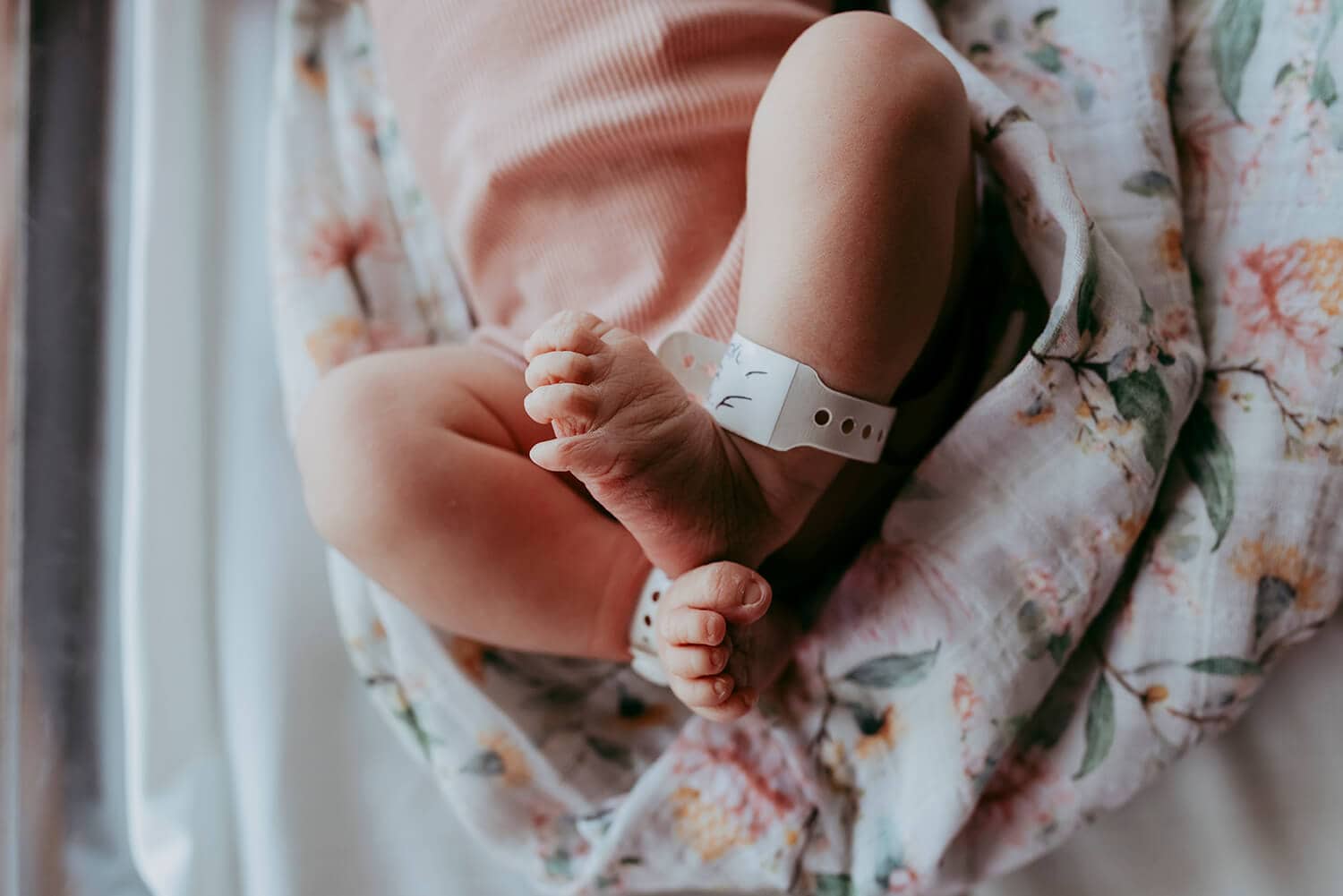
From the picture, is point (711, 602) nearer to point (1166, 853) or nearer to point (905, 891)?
point (905, 891)

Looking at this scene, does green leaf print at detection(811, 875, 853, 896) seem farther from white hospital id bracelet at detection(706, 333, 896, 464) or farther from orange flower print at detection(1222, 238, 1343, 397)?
orange flower print at detection(1222, 238, 1343, 397)

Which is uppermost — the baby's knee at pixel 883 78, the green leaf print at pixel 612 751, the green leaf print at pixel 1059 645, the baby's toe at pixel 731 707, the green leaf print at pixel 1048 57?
the baby's knee at pixel 883 78

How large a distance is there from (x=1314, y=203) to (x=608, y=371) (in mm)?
473

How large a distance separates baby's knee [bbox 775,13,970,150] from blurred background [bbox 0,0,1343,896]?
1.61 ft

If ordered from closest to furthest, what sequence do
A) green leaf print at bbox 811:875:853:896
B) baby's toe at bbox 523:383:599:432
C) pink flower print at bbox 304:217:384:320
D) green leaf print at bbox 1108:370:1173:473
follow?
baby's toe at bbox 523:383:599:432 → green leaf print at bbox 1108:370:1173:473 → green leaf print at bbox 811:875:853:896 → pink flower print at bbox 304:217:384:320

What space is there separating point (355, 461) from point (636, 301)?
0.71ft

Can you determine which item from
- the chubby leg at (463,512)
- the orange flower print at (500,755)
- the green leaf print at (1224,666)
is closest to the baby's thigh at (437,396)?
the chubby leg at (463,512)

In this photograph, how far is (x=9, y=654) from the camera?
3.04 ft

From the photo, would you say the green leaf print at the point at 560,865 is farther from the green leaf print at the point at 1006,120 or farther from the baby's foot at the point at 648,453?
the green leaf print at the point at 1006,120

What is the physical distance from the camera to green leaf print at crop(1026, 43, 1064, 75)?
0.76 metres

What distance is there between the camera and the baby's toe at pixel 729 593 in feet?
1.99

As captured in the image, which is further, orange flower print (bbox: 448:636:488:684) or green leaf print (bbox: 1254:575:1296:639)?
orange flower print (bbox: 448:636:488:684)

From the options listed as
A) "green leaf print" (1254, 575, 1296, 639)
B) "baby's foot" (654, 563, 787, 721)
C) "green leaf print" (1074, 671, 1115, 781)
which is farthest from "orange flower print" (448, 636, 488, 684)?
"green leaf print" (1254, 575, 1296, 639)

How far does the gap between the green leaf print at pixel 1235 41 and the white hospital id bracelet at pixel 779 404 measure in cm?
36
